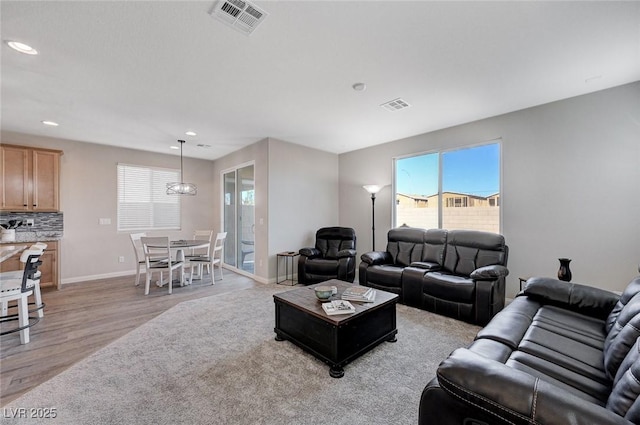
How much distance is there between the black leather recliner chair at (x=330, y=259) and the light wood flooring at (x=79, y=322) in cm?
109

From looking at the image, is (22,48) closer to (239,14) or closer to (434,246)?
(239,14)

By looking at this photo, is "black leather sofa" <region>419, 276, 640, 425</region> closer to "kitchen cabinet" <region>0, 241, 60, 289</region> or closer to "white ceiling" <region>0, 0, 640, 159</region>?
"white ceiling" <region>0, 0, 640, 159</region>

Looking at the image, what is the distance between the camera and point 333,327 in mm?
2150

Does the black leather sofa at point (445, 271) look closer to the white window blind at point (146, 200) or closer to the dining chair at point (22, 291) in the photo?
the dining chair at point (22, 291)

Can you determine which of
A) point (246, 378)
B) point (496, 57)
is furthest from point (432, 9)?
point (246, 378)

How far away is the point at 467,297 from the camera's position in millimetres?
3086

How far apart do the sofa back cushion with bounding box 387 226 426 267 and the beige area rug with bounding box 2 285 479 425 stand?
1.36 metres

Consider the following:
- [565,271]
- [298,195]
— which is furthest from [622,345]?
[298,195]

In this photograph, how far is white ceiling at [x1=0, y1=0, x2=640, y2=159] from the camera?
6.23ft

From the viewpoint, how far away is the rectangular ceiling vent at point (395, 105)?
132 inches

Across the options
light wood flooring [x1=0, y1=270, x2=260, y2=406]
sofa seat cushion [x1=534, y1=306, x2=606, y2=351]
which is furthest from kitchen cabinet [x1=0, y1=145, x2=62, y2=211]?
sofa seat cushion [x1=534, y1=306, x2=606, y2=351]

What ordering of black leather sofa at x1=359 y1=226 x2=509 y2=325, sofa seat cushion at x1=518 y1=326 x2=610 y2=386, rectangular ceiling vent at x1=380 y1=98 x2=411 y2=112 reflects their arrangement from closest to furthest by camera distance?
sofa seat cushion at x1=518 y1=326 x2=610 y2=386
black leather sofa at x1=359 y1=226 x2=509 y2=325
rectangular ceiling vent at x1=380 y1=98 x2=411 y2=112

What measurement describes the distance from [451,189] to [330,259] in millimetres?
2401

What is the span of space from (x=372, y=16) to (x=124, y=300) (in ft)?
15.9
